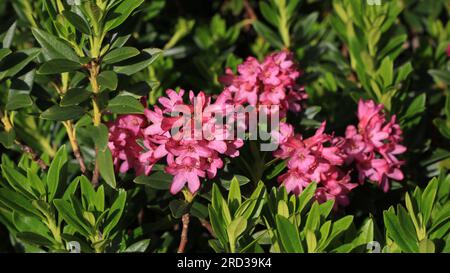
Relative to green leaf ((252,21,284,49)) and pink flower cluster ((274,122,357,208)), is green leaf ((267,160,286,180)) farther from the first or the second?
green leaf ((252,21,284,49))

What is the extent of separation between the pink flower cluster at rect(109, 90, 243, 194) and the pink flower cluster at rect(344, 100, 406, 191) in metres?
0.46

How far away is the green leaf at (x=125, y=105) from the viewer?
6.74ft

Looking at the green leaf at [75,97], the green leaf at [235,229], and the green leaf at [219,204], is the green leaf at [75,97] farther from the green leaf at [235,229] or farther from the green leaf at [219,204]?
the green leaf at [235,229]

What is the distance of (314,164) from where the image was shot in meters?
2.08

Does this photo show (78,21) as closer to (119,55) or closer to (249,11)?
(119,55)

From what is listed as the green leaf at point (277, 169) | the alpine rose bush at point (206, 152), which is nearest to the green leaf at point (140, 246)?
the alpine rose bush at point (206, 152)

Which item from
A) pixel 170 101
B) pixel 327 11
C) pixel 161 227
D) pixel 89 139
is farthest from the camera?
pixel 327 11

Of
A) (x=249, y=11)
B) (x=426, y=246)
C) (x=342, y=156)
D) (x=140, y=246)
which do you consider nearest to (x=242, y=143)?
(x=342, y=156)

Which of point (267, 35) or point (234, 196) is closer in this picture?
point (234, 196)

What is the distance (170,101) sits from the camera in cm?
206

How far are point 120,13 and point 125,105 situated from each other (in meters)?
0.27
